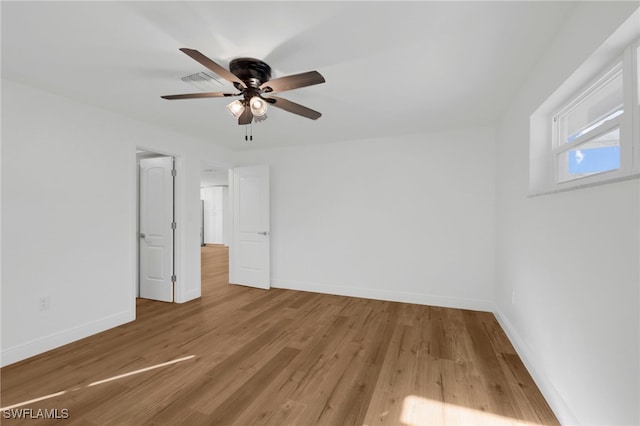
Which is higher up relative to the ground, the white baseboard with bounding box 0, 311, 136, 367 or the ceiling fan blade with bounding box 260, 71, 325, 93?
the ceiling fan blade with bounding box 260, 71, 325, 93

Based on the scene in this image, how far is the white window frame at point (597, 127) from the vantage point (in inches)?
47.1

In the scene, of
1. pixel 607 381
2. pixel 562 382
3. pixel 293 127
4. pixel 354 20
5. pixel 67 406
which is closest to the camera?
pixel 607 381

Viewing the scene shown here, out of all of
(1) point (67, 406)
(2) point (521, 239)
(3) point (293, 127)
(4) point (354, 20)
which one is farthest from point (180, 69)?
(2) point (521, 239)

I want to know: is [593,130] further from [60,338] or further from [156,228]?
[156,228]

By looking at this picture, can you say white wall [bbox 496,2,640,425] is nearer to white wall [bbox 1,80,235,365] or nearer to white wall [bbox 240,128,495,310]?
white wall [bbox 240,128,495,310]

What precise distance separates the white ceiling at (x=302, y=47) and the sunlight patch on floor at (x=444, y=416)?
2.37 metres

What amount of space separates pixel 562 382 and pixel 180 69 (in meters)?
3.35

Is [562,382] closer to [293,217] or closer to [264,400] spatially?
[264,400]

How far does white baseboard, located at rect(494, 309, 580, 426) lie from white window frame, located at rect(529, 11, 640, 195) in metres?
1.29

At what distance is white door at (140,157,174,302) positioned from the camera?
3.98 m

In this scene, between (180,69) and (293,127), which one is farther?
(293,127)

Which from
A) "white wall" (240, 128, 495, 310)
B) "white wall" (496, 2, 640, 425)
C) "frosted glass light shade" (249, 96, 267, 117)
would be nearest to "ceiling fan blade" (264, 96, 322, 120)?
"frosted glass light shade" (249, 96, 267, 117)

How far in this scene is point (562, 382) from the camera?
1683 millimetres

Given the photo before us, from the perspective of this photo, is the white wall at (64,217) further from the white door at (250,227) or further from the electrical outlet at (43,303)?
the white door at (250,227)
